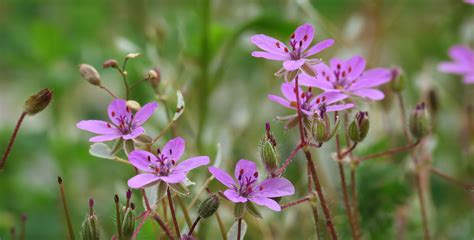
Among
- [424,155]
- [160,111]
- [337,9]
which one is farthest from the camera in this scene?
[337,9]

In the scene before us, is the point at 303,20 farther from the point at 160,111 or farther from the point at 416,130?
the point at 416,130

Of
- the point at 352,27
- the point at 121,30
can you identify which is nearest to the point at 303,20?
the point at 352,27

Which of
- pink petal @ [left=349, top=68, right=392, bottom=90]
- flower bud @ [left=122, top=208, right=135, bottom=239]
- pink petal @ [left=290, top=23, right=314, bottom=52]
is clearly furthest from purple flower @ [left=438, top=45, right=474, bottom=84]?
flower bud @ [left=122, top=208, right=135, bottom=239]

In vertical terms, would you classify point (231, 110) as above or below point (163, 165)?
above

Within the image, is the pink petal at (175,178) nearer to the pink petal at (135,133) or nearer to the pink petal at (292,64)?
the pink petal at (135,133)

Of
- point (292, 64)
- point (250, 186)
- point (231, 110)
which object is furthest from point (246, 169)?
point (231, 110)

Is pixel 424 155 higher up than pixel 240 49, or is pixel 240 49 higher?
pixel 240 49

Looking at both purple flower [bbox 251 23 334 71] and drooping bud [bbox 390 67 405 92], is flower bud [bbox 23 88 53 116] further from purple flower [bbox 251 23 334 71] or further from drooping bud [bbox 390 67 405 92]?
drooping bud [bbox 390 67 405 92]

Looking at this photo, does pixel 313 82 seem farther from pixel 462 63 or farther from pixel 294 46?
pixel 462 63
